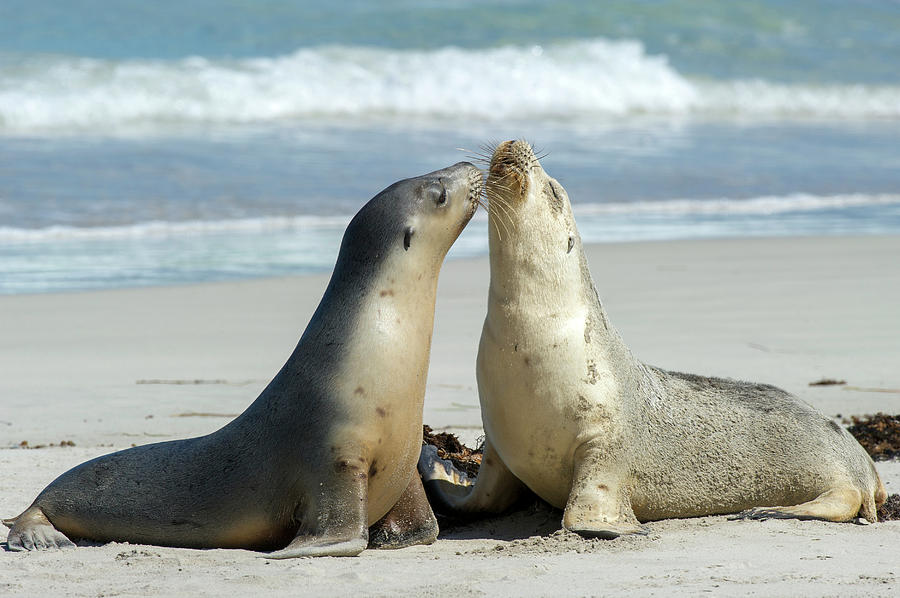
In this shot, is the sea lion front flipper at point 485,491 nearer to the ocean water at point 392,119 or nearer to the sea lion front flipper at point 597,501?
the sea lion front flipper at point 597,501

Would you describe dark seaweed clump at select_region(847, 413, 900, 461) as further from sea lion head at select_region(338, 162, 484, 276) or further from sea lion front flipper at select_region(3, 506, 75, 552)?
sea lion front flipper at select_region(3, 506, 75, 552)

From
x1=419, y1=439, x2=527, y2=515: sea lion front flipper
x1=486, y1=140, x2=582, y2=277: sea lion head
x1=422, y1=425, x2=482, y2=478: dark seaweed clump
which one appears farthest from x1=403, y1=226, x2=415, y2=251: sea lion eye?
x1=422, y1=425, x2=482, y2=478: dark seaweed clump

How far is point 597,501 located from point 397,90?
764 inches

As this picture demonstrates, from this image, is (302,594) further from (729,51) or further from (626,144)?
(729,51)

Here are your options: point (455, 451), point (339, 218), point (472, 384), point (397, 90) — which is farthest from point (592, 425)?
point (397, 90)

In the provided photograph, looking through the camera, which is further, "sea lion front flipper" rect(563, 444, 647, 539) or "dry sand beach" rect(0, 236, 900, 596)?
"sea lion front flipper" rect(563, 444, 647, 539)

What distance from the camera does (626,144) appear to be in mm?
19641

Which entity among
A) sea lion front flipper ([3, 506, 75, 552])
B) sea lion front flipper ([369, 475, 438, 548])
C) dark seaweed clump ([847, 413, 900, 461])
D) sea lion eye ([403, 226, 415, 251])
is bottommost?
sea lion front flipper ([3, 506, 75, 552])

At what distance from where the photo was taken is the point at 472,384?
7492 millimetres

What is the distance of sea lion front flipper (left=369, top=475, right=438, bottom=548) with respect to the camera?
15.5ft

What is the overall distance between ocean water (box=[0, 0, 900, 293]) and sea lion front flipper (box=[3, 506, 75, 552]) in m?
5.39

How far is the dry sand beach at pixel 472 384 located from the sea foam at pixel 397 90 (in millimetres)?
11121

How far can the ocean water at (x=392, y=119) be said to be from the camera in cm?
1276

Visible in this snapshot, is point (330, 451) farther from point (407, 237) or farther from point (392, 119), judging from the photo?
point (392, 119)
